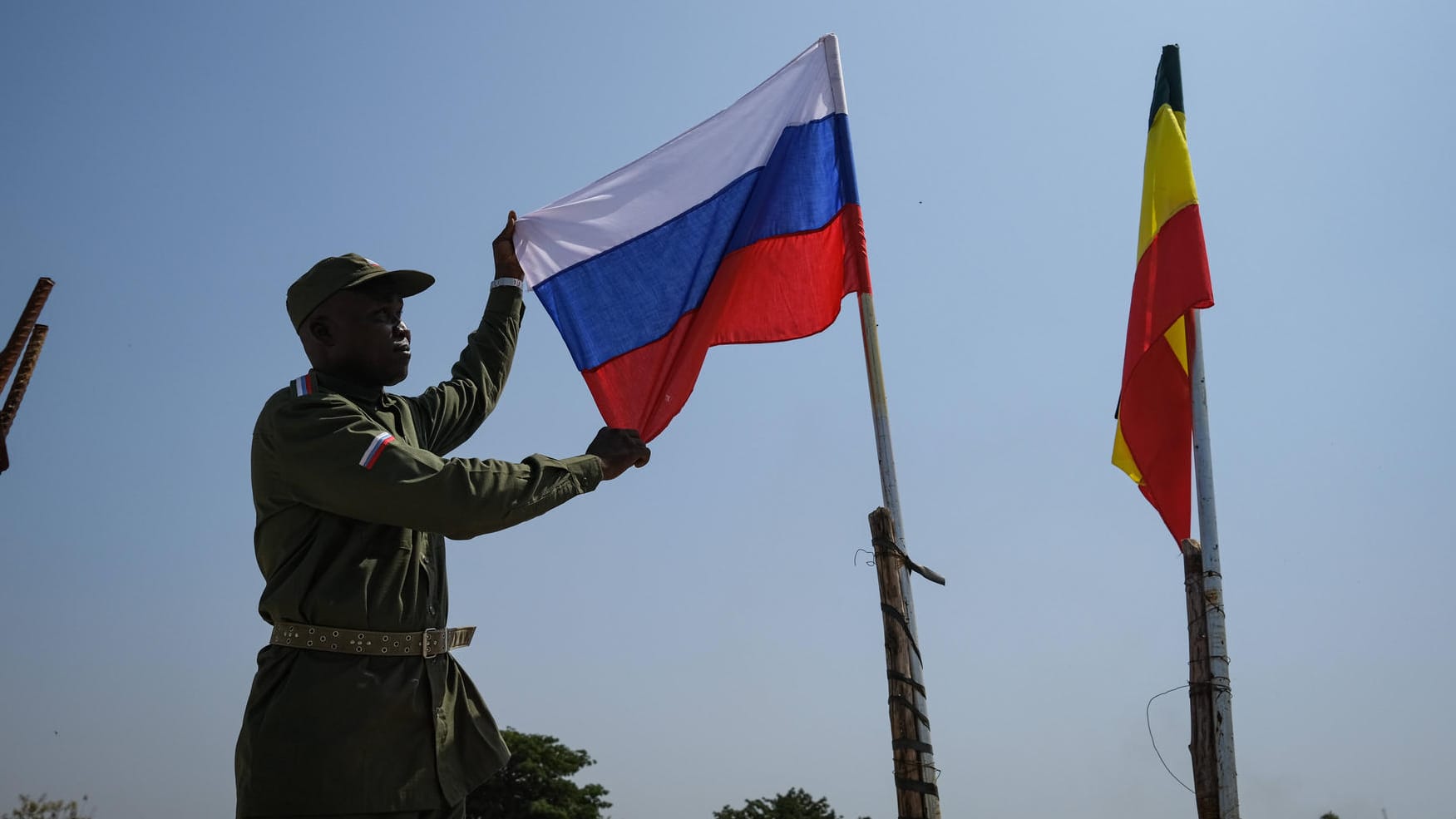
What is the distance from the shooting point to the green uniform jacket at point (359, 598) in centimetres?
376

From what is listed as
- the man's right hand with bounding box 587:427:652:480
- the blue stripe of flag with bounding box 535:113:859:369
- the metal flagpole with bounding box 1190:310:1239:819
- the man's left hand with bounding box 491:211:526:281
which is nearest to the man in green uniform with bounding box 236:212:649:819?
the man's right hand with bounding box 587:427:652:480

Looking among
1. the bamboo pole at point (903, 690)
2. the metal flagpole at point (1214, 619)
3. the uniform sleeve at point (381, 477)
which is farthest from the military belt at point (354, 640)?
the metal flagpole at point (1214, 619)

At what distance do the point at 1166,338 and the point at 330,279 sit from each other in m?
5.01

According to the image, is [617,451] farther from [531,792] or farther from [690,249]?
[531,792]

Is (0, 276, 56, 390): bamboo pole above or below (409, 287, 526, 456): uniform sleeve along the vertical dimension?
above

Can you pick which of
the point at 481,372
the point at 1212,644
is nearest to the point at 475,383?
the point at 481,372

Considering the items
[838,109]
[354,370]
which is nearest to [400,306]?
[354,370]

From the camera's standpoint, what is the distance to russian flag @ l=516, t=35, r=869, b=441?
246 inches

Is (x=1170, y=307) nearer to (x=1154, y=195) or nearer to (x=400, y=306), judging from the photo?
(x=1154, y=195)

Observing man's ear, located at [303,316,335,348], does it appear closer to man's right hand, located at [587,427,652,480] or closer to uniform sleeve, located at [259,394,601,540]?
uniform sleeve, located at [259,394,601,540]

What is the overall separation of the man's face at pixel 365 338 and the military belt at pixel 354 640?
3.07 ft

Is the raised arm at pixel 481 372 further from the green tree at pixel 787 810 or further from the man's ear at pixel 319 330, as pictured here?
the green tree at pixel 787 810

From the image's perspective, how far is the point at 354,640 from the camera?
154 inches

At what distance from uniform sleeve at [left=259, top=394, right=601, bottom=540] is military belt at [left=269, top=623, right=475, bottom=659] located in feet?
1.21
